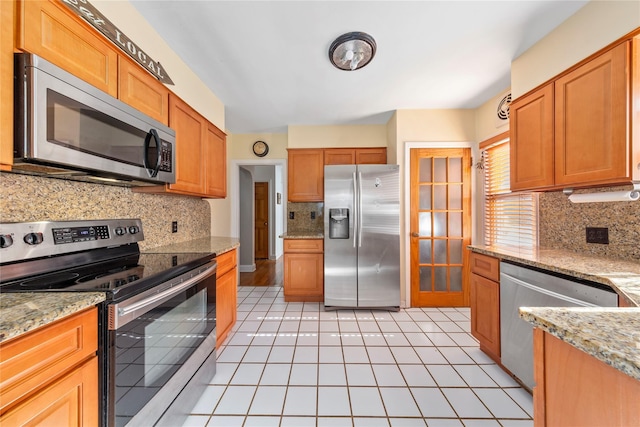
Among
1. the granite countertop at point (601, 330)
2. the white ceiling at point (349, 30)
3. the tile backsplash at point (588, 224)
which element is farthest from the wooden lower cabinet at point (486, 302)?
the white ceiling at point (349, 30)

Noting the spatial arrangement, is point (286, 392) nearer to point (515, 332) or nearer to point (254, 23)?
point (515, 332)

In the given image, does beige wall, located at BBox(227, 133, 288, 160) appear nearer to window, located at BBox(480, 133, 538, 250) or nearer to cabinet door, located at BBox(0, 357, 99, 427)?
window, located at BBox(480, 133, 538, 250)

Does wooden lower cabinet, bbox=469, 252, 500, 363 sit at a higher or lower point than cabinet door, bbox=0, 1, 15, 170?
lower

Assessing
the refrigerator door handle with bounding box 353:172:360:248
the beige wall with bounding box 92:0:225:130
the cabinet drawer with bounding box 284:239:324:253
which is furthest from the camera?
the cabinet drawer with bounding box 284:239:324:253

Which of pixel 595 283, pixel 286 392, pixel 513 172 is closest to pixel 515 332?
pixel 595 283

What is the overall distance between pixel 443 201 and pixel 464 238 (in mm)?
507

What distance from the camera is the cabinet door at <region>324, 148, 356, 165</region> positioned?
350 centimetres

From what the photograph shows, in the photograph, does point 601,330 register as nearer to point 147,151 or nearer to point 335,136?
point 147,151

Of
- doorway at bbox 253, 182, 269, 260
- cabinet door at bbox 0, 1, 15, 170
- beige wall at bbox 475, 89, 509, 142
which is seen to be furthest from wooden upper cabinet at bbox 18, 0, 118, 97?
doorway at bbox 253, 182, 269, 260

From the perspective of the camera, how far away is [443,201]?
2986 mm

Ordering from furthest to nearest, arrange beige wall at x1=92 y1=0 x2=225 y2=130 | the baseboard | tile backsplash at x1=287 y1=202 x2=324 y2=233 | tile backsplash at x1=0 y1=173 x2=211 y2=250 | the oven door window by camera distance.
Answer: the baseboard → tile backsplash at x1=287 y1=202 x2=324 y2=233 → beige wall at x1=92 y1=0 x2=225 y2=130 → tile backsplash at x1=0 y1=173 x2=211 y2=250 → the oven door window

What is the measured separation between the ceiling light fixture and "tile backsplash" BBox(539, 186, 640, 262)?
5.86 feet

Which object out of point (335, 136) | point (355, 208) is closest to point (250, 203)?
point (335, 136)

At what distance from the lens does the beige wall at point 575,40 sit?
4.37 ft
